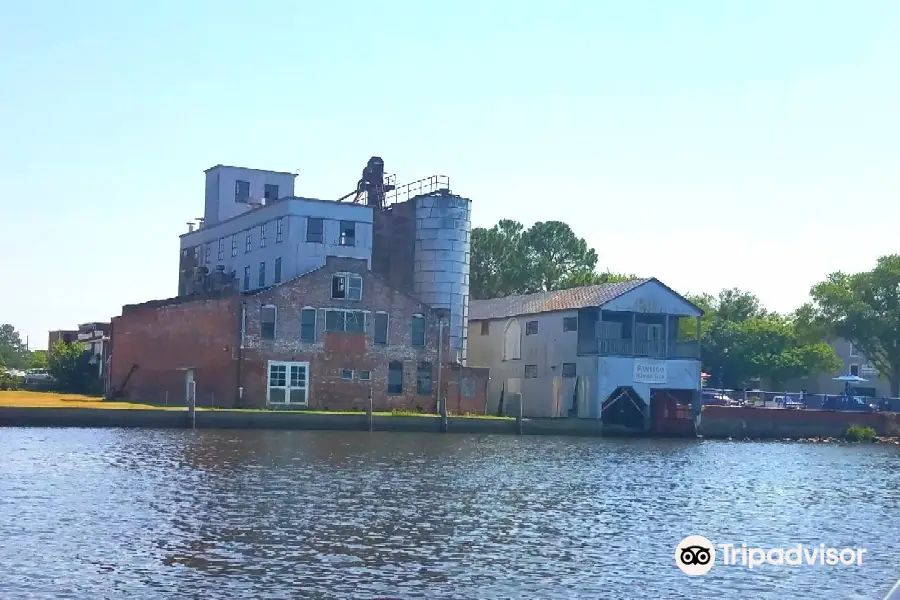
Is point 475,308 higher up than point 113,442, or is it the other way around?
point 475,308

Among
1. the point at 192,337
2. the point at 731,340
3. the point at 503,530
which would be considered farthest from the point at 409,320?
the point at 731,340

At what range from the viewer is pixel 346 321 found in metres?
66.0

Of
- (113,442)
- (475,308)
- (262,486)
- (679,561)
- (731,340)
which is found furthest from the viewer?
(731,340)

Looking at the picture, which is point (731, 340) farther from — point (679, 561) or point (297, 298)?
point (679, 561)

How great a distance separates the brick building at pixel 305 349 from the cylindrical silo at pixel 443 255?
5697 mm

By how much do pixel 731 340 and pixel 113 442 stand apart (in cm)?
8142

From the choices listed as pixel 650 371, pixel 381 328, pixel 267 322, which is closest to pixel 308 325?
pixel 267 322

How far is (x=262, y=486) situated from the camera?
3481 centimetres

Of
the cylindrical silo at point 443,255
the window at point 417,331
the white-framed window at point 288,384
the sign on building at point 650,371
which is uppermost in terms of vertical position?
the cylindrical silo at point 443,255

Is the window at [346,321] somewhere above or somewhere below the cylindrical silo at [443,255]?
below

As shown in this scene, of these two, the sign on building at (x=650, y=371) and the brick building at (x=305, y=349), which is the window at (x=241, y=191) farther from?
the sign on building at (x=650, y=371)

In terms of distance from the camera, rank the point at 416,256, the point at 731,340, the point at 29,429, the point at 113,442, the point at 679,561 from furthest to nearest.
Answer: the point at 731,340 < the point at 416,256 < the point at 29,429 < the point at 113,442 < the point at 679,561

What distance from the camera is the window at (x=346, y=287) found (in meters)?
65.7

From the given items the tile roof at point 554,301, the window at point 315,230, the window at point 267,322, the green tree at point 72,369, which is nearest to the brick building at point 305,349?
the window at point 267,322
